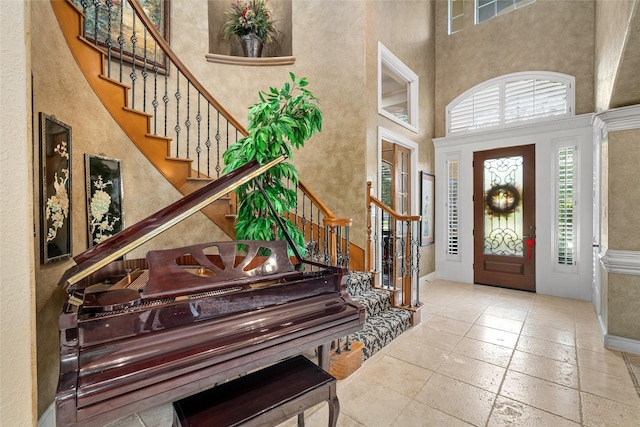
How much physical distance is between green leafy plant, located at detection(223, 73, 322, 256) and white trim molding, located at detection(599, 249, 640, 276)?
2.93 meters

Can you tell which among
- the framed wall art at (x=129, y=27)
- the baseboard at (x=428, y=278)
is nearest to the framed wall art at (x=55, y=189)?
the framed wall art at (x=129, y=27)

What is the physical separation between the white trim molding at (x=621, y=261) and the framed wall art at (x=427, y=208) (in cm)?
237

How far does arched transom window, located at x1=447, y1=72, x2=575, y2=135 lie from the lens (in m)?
4.25

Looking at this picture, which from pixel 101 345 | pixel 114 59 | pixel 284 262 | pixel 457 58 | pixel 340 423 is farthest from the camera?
pixel 457 58

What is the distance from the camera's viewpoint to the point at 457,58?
201 inches

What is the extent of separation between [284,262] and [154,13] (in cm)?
413

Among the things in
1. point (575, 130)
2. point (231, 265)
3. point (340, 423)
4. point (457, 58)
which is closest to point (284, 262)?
point (231, 265)

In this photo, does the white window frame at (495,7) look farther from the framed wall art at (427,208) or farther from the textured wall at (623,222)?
the textured wall at (623,222)

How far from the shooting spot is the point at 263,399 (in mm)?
1304

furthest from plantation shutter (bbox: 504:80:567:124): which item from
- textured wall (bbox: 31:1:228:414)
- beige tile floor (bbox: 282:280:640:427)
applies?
textured wall (bbox: 31:1:228:414)

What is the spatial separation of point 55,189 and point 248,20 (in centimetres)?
368

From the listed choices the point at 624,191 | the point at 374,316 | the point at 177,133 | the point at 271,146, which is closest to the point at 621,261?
the point at 624,191

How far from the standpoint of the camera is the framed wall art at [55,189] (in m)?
1.59

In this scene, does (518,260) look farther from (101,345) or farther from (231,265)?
(101,345)
